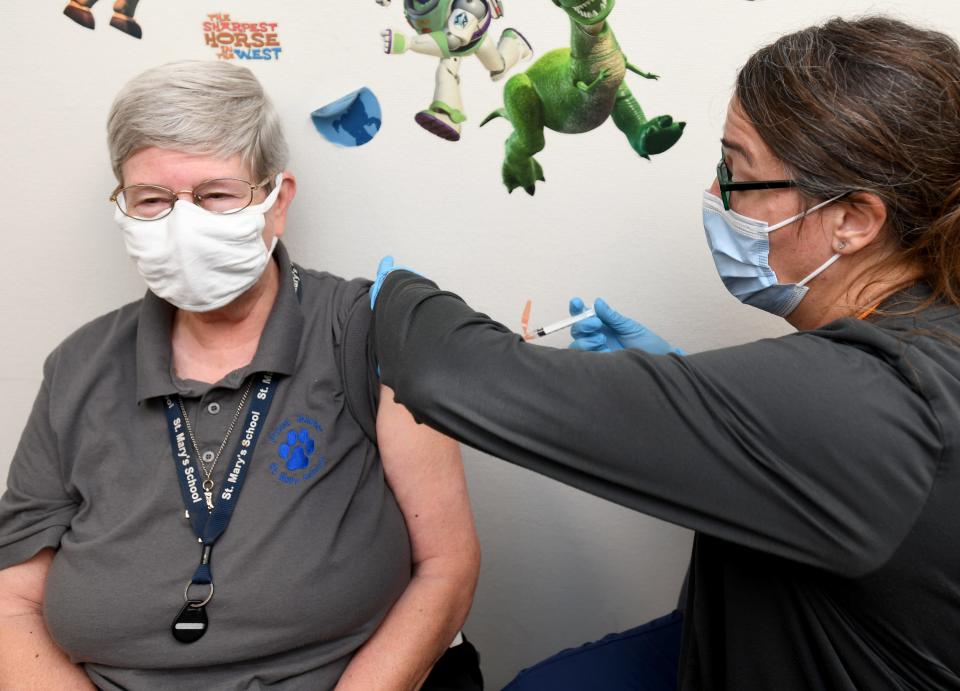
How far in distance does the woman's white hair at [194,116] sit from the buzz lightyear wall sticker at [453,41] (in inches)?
13.2

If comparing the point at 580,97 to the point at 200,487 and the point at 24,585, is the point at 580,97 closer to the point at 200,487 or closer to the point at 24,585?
the point at 200,487

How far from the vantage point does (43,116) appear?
5.69ft

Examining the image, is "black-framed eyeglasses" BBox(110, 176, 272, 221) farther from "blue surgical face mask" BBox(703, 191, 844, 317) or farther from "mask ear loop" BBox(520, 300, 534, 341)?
"blue surgical face mask" BBox(703, 191, 844, 317)

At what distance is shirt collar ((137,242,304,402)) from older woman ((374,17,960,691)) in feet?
1.19

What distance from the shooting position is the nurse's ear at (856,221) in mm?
1023

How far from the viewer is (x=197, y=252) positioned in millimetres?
1354

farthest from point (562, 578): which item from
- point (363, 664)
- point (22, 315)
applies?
point (22, 315)

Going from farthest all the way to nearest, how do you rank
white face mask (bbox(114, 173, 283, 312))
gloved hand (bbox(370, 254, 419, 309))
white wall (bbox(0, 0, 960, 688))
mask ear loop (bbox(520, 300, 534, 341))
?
mask ear loop (bbox(520, 300, 534, 341))
white wall (bbox(0, 0, 960, 688))
white face mask (bbox(114, 173, 283, 312))
gloved hand (bbox(370, 254, 419, 309))

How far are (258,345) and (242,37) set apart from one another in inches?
25.3

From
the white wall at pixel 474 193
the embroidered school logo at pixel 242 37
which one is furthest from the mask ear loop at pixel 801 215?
the embroidered school logo at pixel 242 37

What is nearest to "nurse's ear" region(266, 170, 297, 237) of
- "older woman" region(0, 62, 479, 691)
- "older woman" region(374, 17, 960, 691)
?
"older woman" region(0, 62, 479, 691)

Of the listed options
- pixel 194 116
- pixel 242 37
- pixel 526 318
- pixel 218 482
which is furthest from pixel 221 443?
pixel 242 37

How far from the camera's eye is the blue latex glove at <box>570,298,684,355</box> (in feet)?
4.86

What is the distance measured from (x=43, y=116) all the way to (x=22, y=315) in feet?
1.43
